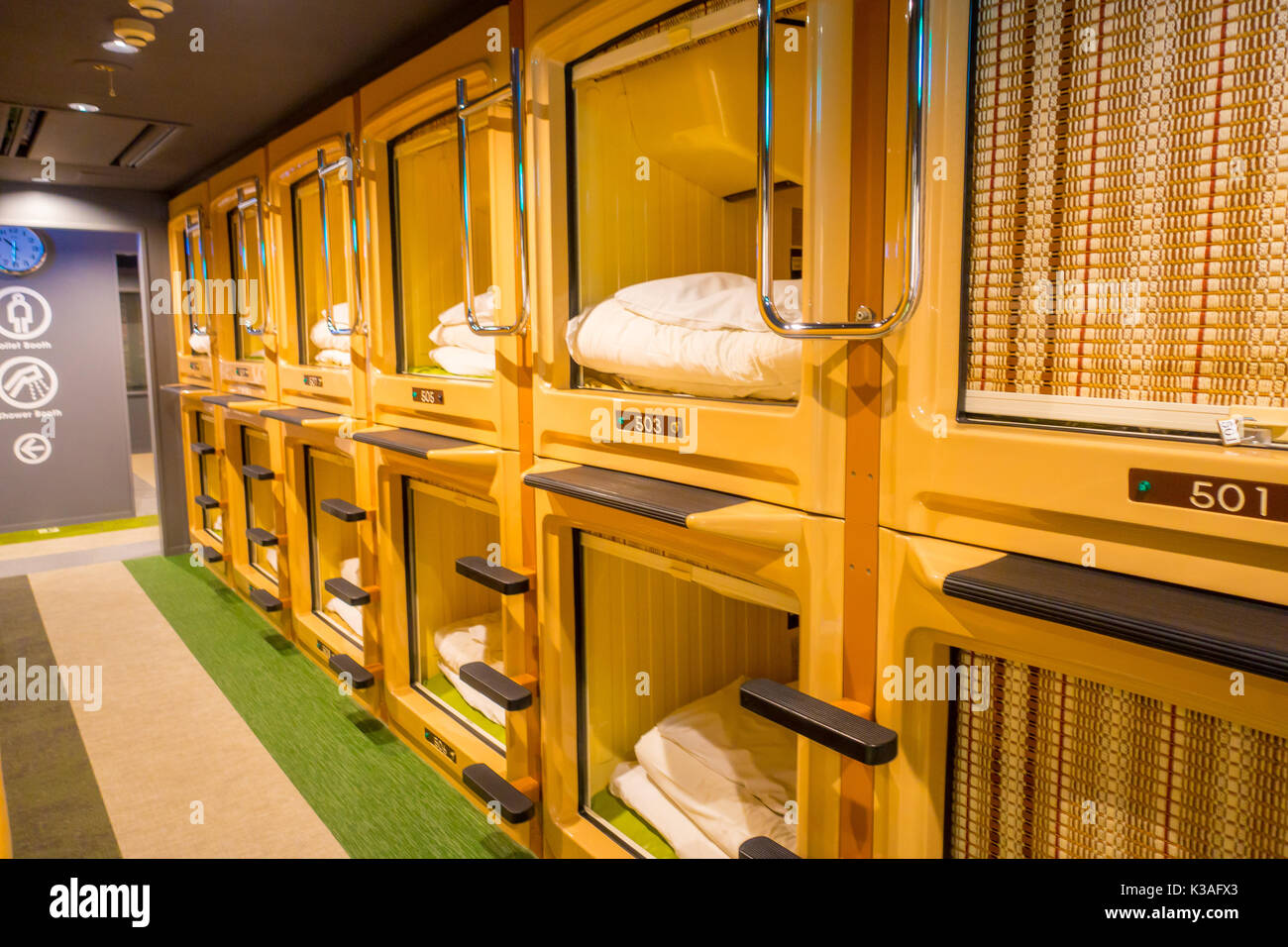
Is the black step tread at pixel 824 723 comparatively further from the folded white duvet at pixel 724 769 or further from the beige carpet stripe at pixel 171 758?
the beige carpet stripe at pixel 171 758

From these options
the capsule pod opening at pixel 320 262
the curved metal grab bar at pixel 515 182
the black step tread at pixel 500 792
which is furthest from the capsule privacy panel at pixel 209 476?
the curved metal grab bar at pixel 515 182

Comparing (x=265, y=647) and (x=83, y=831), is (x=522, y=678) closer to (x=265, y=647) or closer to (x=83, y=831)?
(x=83, y=831)

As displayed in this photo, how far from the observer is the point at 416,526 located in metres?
3.19

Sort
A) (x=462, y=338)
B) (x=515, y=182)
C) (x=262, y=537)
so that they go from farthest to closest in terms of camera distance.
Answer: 1. (x=262, y=537)
2. (x=462, y=338)
3. (x=515, y=182)

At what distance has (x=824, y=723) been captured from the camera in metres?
1.38

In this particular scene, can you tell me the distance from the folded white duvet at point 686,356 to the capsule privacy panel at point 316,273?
1.72 meters

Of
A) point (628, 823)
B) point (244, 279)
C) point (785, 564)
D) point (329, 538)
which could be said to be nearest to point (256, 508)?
point (329, 538)

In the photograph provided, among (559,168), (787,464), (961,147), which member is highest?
(559,168)

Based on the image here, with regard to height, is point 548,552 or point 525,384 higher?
point 525,384

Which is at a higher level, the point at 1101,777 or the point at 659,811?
the point at 1101,777

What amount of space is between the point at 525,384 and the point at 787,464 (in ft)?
3.34

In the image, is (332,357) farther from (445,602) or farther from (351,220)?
(445,602)

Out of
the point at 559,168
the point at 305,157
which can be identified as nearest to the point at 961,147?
the point at 559,168

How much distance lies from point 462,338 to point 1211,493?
7.36 feet
